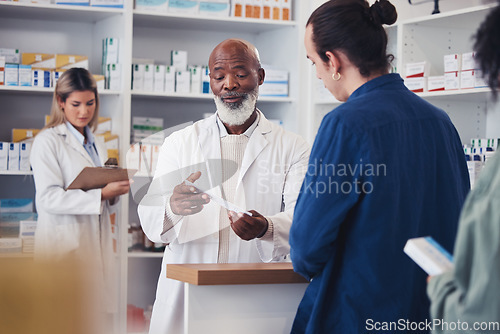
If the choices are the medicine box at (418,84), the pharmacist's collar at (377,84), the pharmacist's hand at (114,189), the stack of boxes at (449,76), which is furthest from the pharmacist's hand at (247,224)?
the medicine box at (418,84)

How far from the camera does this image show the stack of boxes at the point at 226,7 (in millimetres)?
3766

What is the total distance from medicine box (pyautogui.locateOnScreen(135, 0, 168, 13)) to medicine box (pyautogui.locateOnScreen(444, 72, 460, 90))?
174 centimetres

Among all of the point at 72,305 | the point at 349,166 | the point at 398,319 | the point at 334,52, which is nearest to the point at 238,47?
the point at 334,52

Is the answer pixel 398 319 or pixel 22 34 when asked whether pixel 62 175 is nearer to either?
pixel 22 34

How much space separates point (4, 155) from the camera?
3510 mm

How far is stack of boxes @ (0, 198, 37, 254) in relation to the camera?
347cm

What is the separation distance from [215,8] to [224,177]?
5.96ft

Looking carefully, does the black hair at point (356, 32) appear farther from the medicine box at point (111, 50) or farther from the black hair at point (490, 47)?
the medicine box at point (111, 50)

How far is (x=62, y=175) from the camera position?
321 centimetres

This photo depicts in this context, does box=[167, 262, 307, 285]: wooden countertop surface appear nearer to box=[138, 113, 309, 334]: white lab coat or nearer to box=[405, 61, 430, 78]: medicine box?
box=[138, 113, 309, 334]: white lab coat

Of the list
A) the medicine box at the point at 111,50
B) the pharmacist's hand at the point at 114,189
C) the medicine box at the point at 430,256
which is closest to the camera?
the medicine box at the point at 430,256

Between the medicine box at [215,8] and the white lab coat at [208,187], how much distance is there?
5.26ft

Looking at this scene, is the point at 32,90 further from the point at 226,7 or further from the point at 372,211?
the point at 372,211

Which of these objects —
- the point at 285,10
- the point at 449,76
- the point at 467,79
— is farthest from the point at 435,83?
the point at 285,10
